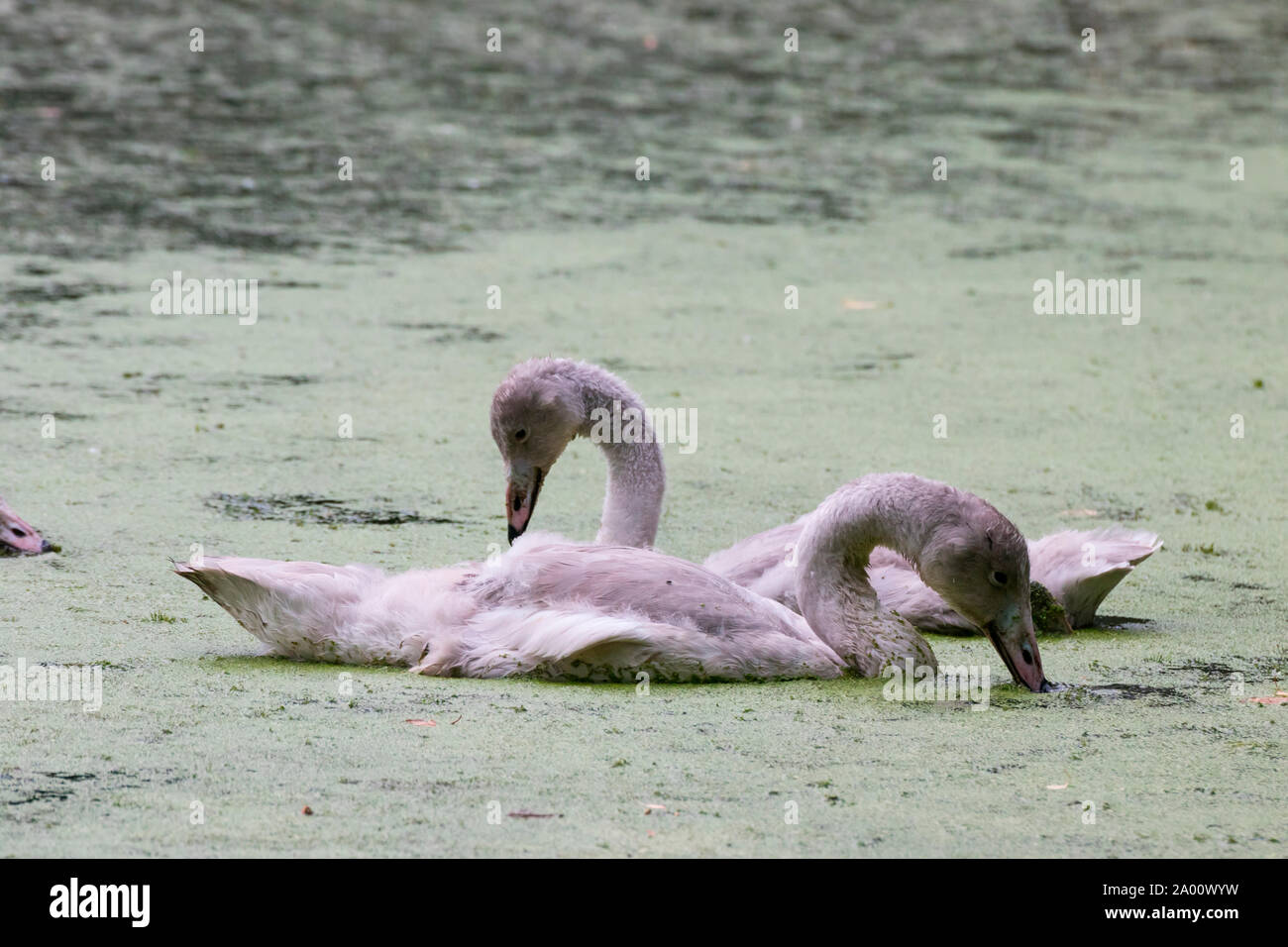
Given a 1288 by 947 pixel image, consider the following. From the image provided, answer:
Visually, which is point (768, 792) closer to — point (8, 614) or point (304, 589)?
point (304, 589)

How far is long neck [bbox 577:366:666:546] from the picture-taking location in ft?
17.4

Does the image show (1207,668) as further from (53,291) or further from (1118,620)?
(53,291)

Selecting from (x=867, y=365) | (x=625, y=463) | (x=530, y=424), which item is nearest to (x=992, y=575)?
(x=625, y=463)

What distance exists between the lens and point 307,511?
5.86 meters

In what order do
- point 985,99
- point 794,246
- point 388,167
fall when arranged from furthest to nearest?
point 985,99
point 388,167
point 794,246

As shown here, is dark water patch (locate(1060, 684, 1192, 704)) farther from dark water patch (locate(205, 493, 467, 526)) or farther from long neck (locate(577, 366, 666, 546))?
dark water patch (locate(205, 493, 467, 526))

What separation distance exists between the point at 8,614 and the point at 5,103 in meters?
8.71

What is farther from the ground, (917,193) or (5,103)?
(5,103)

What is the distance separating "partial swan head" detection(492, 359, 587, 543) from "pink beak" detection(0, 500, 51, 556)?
4.07ft

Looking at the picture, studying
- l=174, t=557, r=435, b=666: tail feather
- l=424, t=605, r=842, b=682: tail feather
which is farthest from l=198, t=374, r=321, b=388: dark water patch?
l=424, t=605, r=842, b=682: tail feather

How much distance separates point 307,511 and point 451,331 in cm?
252

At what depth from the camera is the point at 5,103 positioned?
1265 centimetres
